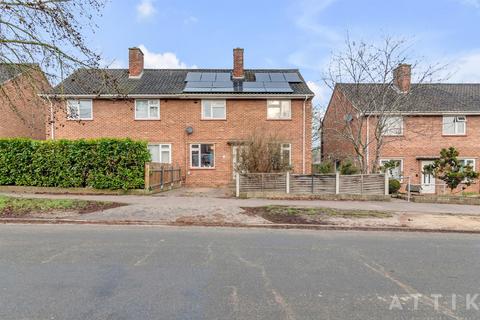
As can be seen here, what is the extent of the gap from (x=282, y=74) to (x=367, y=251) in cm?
1784

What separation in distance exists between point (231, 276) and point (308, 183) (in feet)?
30.7

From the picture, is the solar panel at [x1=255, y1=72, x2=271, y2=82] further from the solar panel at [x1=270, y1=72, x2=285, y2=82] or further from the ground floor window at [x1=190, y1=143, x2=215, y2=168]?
the ground floor window at [x1=190, y1=143, x2=215, y2=168]

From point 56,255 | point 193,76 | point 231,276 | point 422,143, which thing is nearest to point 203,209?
point 56,255

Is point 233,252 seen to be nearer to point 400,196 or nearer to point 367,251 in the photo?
point 367,251

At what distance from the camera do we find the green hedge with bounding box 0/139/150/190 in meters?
13.6

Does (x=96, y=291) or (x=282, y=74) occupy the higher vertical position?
(x=282, y=74)

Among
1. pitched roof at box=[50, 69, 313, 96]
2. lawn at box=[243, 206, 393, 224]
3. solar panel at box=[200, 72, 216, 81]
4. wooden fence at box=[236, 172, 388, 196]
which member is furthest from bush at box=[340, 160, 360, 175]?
solar panel at box=[200, 72, 216, 81]

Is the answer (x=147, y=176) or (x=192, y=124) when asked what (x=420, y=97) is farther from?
(x=147, y=176)

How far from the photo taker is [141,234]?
705 cm

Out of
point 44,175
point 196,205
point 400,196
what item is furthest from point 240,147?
point 44,175

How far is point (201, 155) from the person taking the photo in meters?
19.4

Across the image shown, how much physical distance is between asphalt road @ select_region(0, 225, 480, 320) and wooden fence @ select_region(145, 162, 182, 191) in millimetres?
6651

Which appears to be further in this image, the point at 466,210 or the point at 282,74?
the point at 282,74

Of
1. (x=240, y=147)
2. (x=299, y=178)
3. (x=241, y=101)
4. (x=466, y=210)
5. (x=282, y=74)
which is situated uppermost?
(x=282, y=74)
